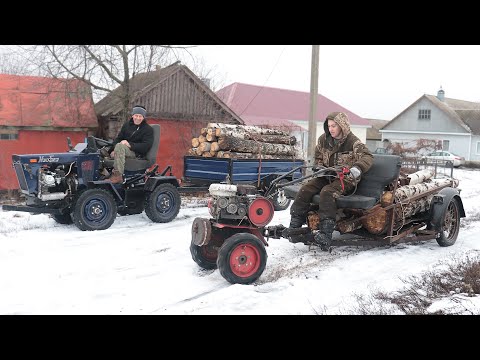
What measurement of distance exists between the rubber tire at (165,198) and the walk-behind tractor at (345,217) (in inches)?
133

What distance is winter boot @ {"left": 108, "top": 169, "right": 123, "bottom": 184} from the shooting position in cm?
954

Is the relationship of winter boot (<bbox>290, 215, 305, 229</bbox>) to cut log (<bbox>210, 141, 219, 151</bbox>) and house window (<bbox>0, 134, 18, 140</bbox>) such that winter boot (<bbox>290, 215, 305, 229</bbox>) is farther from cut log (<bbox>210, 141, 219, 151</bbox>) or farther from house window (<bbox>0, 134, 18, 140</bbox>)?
house window (<bbox>0, 134, 18, 140</bbox>)

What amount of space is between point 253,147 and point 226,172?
1.39 meters

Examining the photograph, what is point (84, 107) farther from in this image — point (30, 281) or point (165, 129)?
point (30, 281)

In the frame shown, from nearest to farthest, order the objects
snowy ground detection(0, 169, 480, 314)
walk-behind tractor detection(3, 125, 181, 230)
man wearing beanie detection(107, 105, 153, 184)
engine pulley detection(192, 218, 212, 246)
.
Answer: snowy ground detection(0, 169, 480, 314), engine pulley detection(192, 218, 212, 246), walk-behind tractor detection(3, 125, 181, 230), man wearing beanie detection(107, 105, 153, 184)

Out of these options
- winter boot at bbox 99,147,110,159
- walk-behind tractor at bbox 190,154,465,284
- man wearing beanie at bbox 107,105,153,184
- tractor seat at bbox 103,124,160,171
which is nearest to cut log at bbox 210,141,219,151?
tractor seat at bbox 103,124,160,171

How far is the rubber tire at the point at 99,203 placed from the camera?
8664 millimetres

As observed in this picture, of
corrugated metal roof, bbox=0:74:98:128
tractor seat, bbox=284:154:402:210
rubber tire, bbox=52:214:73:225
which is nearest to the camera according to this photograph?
tractor seat, bbox=284:154:402:210

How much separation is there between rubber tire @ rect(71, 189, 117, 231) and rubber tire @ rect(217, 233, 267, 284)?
13.3ft

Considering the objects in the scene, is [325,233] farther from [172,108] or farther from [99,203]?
[172,108]

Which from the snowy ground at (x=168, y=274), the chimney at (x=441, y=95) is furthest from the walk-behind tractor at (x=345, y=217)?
the chimney at (x=441, y=95)

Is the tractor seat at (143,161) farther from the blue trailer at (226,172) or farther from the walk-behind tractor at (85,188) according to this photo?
the blue trailer at (226,172)

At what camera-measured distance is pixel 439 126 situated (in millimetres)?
43969
